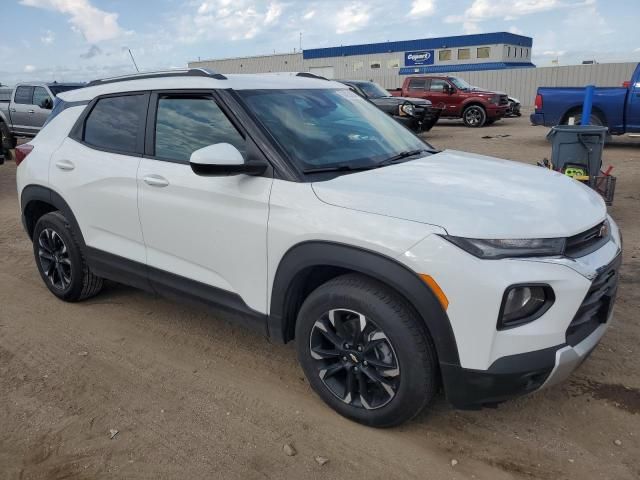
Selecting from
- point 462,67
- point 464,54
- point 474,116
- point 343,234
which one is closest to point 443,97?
point 474,116

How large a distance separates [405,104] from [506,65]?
108 ft

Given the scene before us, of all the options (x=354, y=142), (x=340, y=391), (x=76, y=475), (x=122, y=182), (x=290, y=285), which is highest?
(x=354, y=142)

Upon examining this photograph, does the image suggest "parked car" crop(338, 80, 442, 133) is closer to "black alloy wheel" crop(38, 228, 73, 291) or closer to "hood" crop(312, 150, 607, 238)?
"black alloy wheel" crop(38, 228, 73, 291)

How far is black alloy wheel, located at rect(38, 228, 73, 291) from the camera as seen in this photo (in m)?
4.53

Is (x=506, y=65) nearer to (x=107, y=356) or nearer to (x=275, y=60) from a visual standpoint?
(x=275, y=60)

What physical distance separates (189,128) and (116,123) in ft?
2.63

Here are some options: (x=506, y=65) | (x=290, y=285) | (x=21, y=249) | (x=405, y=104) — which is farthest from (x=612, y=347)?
(x=506, y=65)

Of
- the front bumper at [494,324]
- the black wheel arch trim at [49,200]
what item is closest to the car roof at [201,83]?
the black wheel arch trim at [49,200]

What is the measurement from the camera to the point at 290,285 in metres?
2.99

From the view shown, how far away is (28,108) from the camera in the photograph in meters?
15.2

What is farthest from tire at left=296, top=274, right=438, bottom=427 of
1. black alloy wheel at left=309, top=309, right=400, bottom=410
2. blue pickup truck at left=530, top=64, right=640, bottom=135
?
blue pickup truck at left=530, top=64, right=640, bottom=135

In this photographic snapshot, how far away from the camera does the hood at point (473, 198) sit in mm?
2510

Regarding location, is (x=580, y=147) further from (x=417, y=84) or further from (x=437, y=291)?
(x=417, y=84)

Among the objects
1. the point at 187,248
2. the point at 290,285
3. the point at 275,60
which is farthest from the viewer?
the point at 275,60
